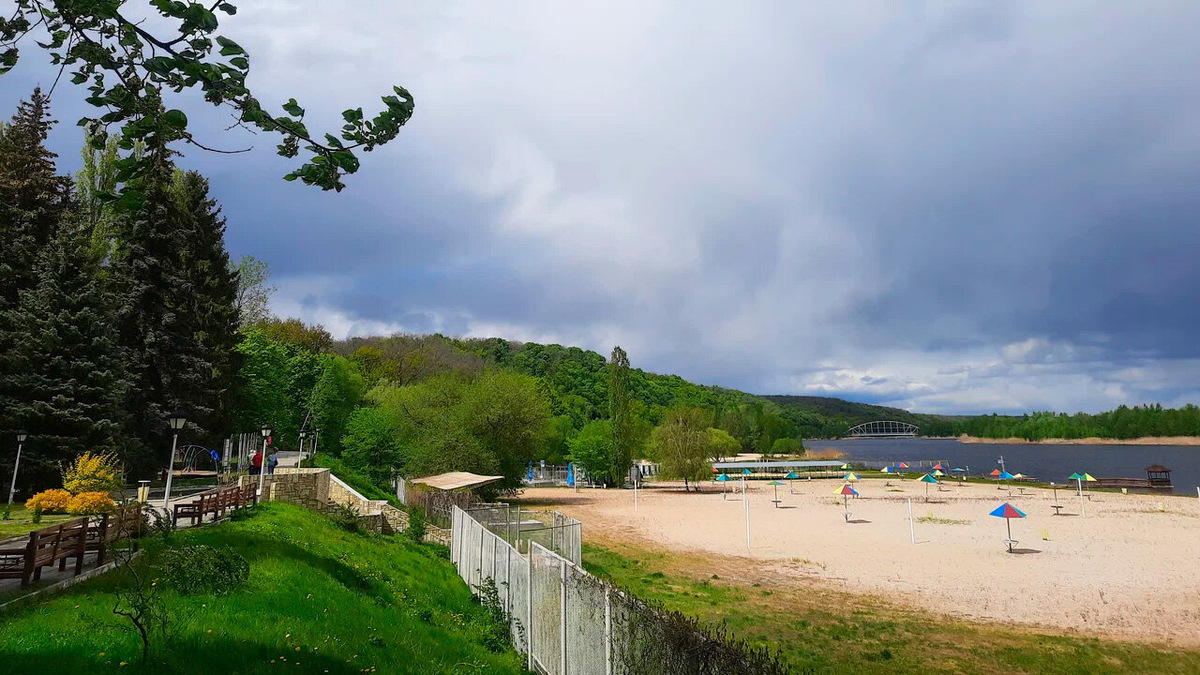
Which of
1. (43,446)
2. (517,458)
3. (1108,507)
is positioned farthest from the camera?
(1108,507)

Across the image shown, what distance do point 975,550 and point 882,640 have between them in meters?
16.9

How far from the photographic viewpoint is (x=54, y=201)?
3148 cm

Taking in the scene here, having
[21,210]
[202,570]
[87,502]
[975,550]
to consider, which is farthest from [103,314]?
[975,550]

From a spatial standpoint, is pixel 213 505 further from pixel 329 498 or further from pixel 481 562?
pixel 329 498

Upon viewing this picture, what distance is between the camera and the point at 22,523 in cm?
1611

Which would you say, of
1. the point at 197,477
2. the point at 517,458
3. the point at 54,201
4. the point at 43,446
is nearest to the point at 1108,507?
the point at 517,458

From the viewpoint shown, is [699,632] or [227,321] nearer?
[699,632]

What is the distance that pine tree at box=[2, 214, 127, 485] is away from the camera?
23.8 m

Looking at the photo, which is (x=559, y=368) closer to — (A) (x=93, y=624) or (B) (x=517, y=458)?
(B) (x=517, y=458)

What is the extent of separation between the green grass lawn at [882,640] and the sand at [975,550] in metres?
1.43

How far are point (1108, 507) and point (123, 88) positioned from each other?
61.4 meters

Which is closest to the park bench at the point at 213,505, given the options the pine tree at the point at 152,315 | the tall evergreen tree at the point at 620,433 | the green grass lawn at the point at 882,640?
the green grass lawn at the point at 882,640

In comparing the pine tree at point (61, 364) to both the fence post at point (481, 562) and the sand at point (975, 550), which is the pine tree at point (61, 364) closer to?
the fence post at point (481, 562)

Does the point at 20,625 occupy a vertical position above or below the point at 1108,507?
above
